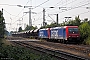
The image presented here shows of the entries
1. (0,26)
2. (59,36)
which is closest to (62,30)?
(59,36)

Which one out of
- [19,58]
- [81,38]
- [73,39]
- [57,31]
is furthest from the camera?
[57,31]

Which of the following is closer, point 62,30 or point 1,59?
point 1,59

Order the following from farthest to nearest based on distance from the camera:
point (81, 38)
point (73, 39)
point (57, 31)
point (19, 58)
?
point (57, 31) < point (81, 38) < point (73, 39) < point (19, 58)

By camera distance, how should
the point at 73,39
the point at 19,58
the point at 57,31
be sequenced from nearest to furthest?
the point at 19,58 < the point at 73,39 < the point at 57,31

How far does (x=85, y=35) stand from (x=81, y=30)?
1023 millimetres

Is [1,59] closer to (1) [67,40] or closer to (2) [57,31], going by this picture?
(1) [67,40]

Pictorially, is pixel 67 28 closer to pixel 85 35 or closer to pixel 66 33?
pixel 66 33

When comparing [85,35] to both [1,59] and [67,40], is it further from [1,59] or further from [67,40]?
[1,59]

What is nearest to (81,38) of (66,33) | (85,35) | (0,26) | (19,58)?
(85,35)

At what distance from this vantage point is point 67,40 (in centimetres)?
3769

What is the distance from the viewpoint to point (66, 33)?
37.5m

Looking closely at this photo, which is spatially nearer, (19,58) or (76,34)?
(19,58)

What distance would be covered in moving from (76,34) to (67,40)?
5.31 feet

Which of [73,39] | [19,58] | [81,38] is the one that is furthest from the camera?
[81,38]
